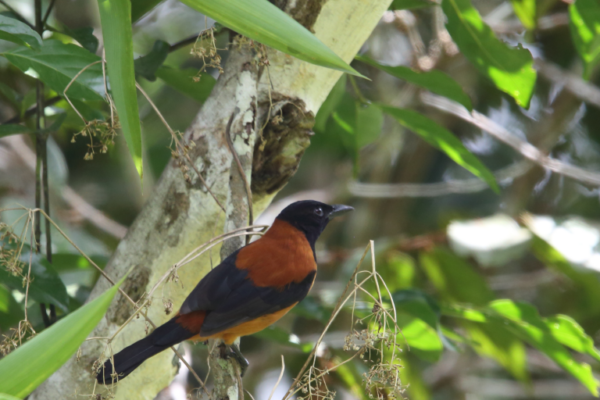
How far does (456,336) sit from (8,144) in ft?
13.8

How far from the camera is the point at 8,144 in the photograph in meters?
5.04

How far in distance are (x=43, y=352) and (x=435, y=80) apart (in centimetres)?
191

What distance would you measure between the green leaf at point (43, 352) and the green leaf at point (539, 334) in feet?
6.16

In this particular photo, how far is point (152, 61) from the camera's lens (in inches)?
88.0

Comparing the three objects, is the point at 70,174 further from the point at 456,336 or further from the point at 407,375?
the point at 456,336

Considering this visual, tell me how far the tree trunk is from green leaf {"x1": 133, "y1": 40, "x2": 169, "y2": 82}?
0.33m

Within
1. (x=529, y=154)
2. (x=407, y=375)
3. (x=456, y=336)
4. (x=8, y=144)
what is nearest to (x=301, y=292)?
(x=456, y=336)

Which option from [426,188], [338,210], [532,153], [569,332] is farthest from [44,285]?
[532,153]

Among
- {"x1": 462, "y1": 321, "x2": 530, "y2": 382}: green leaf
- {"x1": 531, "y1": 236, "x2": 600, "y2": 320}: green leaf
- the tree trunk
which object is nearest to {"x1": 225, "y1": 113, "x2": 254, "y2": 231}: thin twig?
the tree trunk

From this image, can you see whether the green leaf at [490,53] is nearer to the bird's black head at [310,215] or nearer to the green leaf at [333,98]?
the green leaf at [333,98]

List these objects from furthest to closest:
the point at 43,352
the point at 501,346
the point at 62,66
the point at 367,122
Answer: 1. the point at 501,346
2. the point at 367,122
3. the point at 62,66
4. the point at 43,352

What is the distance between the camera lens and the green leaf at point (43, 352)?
102 cm

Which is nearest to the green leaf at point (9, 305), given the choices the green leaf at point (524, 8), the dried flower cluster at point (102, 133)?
the dried flower cluster at point (102, 133)

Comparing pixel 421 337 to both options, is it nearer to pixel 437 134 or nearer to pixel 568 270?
pixel 437 134
